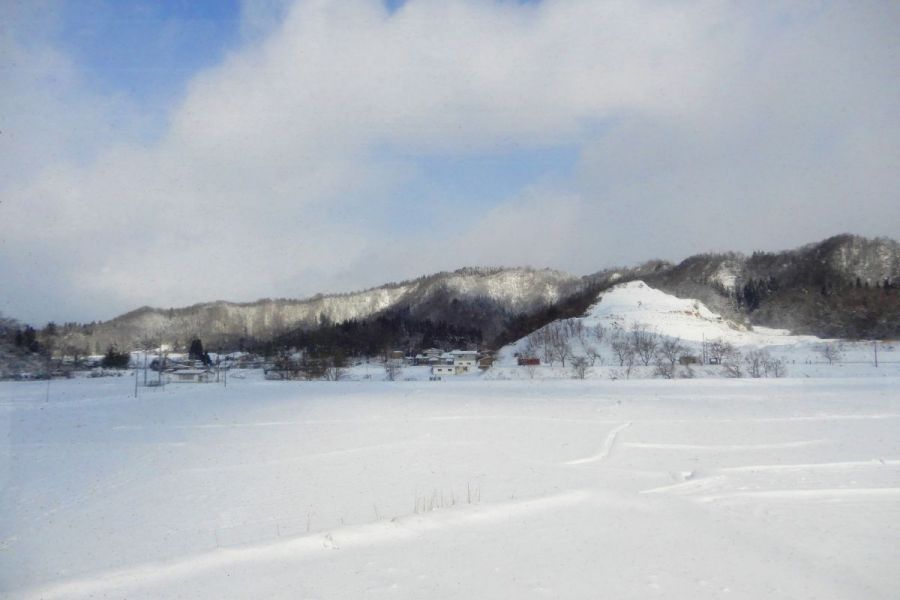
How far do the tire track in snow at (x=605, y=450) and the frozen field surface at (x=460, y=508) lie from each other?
0.12 m

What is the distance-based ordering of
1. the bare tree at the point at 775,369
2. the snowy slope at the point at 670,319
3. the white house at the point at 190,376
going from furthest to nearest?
the snowy slope at the point at 670,319, the white house at the point at 190,376, the bare tree at the point at 775,369

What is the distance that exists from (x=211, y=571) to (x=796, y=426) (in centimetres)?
1893

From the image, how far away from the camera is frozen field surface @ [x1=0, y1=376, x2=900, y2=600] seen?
615 centimetres

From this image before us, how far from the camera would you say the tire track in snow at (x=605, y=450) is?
13969 mm

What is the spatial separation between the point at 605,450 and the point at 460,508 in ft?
25.7

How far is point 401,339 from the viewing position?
431ft

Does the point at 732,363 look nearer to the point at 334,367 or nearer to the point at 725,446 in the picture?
the point at 725,446

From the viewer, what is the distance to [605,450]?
→ 611 inches

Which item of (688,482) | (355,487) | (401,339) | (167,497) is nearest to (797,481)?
(688,482)

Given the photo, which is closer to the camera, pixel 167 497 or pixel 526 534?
pixel 526 534

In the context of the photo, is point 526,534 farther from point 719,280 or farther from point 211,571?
point 719,280

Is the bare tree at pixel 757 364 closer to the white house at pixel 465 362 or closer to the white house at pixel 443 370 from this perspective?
the white house at pixel 443 370

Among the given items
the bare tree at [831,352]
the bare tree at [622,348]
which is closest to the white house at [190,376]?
the bare tree at [622,348]

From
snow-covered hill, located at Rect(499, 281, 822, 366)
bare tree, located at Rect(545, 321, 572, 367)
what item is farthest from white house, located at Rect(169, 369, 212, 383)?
bare tree, located at Rect(545, 321, 572, 367)
